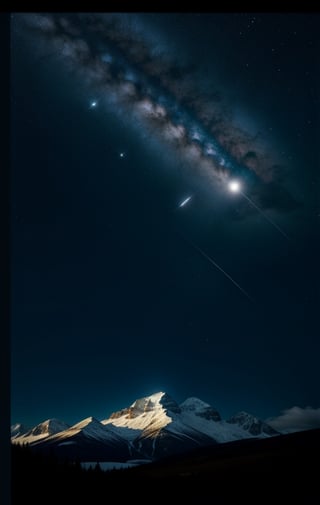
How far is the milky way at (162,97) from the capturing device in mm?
3348

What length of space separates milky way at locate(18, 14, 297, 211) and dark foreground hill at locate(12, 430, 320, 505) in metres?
2.21

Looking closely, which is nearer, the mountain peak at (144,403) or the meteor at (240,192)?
the meteor at (240,192)

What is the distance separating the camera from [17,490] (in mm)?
2746

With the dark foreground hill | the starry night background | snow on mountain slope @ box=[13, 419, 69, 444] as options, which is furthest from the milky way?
snow on mountain slope @ box=[13, 419, 69, 444]

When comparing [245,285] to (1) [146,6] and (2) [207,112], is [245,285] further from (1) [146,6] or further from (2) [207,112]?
(1) [146,6]

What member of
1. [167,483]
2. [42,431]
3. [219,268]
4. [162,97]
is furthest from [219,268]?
[42,431]

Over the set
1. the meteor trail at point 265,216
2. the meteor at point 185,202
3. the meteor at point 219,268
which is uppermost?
the meteor at point 185,202

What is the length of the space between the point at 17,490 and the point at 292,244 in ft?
9.79

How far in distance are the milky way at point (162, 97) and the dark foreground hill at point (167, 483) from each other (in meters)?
2.21

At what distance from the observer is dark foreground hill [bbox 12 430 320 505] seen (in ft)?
9.45

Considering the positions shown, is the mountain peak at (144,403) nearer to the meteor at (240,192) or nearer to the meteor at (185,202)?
the meteor at (185,202)

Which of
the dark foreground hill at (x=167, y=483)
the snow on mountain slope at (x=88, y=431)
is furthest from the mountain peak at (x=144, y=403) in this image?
the dark foreground hill at (x=167, y=483)

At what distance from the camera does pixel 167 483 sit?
3.12 metres

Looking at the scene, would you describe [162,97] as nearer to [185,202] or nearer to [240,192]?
[185,202]
